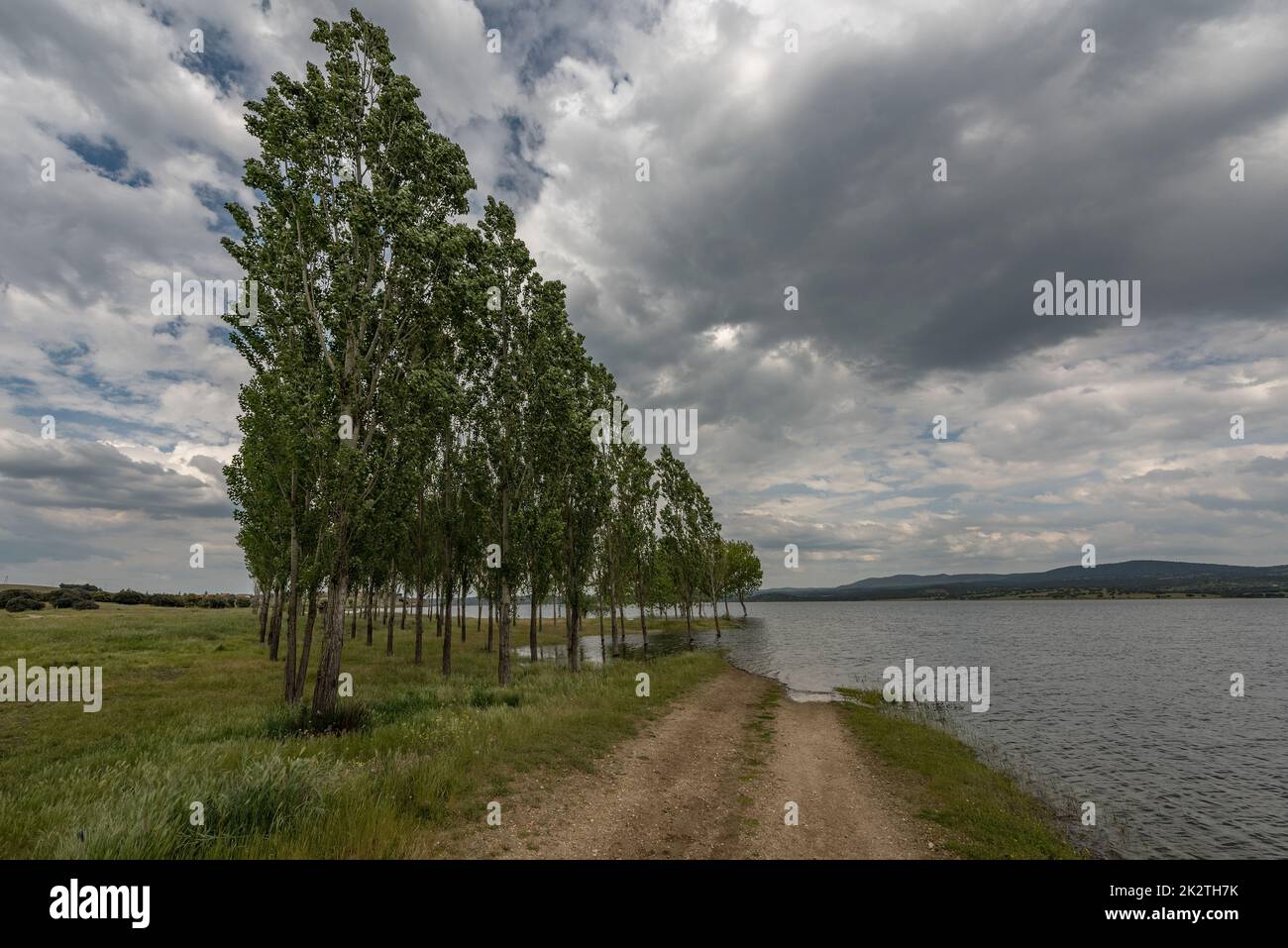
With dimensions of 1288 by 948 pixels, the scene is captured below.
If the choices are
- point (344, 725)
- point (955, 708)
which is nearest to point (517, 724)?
point (344, 725)

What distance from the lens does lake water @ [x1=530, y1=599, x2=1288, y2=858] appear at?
1493 cm

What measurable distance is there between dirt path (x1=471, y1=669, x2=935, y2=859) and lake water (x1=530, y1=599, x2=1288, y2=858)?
19.5 ft

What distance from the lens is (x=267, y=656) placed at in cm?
3744

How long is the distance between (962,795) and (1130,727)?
19.8 meters

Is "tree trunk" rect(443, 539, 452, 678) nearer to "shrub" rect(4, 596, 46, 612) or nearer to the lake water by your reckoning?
the lake water

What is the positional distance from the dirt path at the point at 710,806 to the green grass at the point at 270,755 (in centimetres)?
114

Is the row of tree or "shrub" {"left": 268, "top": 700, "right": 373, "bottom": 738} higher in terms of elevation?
the row of tree

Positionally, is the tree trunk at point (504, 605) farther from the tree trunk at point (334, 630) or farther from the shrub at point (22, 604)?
the shrub at point (22, 604)

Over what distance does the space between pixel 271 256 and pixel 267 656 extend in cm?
3141

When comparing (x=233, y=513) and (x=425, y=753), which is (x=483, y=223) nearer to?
(x=233, y=513)

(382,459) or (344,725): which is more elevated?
(382,459)

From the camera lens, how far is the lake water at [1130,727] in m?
14.9

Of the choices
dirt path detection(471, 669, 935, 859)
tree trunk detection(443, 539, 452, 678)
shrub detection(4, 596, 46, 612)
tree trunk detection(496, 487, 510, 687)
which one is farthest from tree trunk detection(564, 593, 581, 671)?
shrub detection(4, 596, 46, 612)

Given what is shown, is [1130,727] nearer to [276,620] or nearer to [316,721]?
[316,721]
